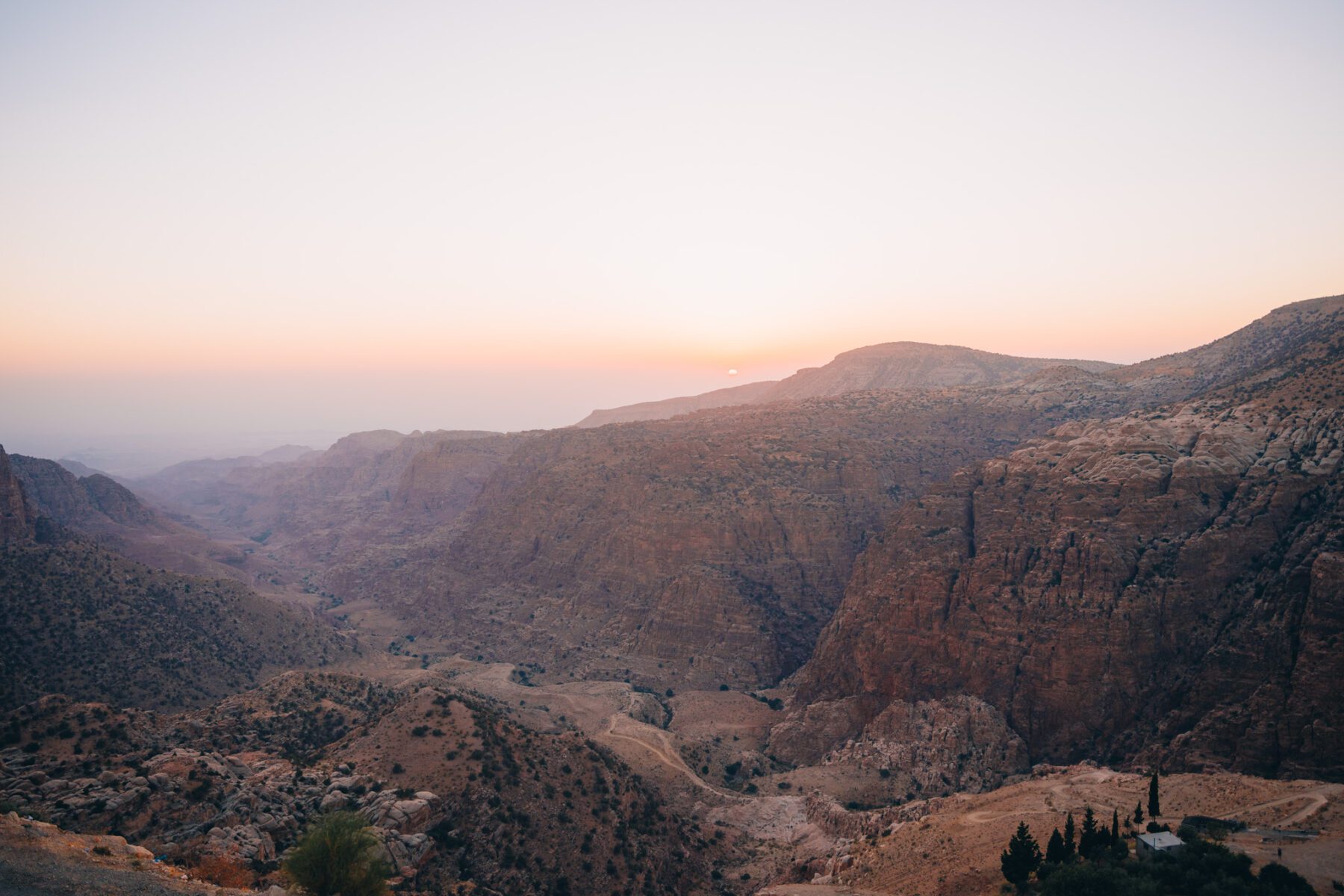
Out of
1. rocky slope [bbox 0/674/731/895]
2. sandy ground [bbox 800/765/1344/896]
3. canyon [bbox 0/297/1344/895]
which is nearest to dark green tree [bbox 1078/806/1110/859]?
sandy ground [bbox 800/765/1344/896]

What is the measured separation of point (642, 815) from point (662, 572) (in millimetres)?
41858

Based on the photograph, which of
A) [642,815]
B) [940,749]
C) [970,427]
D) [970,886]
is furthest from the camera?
[970,427]

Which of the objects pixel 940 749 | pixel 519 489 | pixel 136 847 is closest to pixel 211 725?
pixel 136 847

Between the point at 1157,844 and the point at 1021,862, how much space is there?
4013 millimetres

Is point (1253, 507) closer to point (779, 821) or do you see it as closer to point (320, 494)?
point (779, 821)

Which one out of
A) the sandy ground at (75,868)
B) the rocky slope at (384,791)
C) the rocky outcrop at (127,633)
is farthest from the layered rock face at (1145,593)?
the rocky outcrop at (127,633)

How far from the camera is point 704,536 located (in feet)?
253

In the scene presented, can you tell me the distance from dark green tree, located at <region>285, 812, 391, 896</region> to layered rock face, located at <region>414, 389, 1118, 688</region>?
45179 millimetres

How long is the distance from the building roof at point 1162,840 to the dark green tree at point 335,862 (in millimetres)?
23500

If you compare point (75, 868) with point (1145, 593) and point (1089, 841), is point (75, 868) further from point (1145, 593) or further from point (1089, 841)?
point (1145, 593)

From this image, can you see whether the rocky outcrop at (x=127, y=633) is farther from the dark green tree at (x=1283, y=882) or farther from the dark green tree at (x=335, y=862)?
the dark green tree at (x=1283, y=882)

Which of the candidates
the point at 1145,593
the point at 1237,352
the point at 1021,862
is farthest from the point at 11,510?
the point at 1237,352

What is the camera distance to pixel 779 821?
40250mm

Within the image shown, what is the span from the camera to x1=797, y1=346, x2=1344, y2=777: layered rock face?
34281 mm
